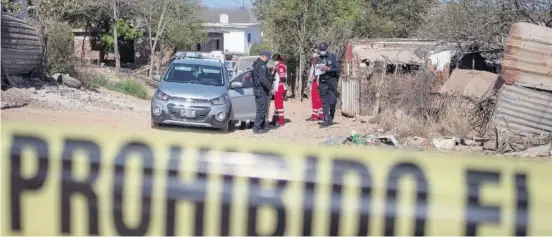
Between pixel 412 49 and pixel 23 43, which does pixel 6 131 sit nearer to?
pixel 23 43

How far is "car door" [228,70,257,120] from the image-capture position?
11867 mm

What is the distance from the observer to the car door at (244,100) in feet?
38.9

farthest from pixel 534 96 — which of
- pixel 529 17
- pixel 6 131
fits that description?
pixel 6 131

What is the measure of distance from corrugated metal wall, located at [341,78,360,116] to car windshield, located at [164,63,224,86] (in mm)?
3391

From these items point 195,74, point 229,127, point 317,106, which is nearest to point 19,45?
point 195,74

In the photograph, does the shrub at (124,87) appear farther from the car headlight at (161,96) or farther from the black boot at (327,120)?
the black boot at (327,120)

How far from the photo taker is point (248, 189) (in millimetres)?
2451

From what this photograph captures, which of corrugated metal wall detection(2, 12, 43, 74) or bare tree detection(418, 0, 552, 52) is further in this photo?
corrugated metal wall detection(2, 12, 43, 74)

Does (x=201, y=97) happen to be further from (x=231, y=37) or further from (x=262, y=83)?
(x=231, y=37)

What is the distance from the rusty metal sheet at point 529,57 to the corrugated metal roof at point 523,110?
0.43 feet

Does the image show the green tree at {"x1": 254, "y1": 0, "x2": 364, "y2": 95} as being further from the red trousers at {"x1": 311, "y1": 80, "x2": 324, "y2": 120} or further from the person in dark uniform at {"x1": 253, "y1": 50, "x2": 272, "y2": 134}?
the person in dark uniform at {"x1": 253, "y1": 50, "x2": 272, "y2": 134}

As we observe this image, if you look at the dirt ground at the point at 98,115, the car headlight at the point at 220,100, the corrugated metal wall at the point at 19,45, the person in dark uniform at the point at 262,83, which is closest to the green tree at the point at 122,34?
the dirt ground at the point at 98,115

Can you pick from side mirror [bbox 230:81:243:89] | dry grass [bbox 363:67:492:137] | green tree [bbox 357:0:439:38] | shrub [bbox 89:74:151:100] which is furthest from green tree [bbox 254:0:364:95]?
side mirror [bbox 230:81:243:89]

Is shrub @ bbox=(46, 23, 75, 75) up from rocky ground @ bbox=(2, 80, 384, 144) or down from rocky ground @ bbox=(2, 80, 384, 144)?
up
